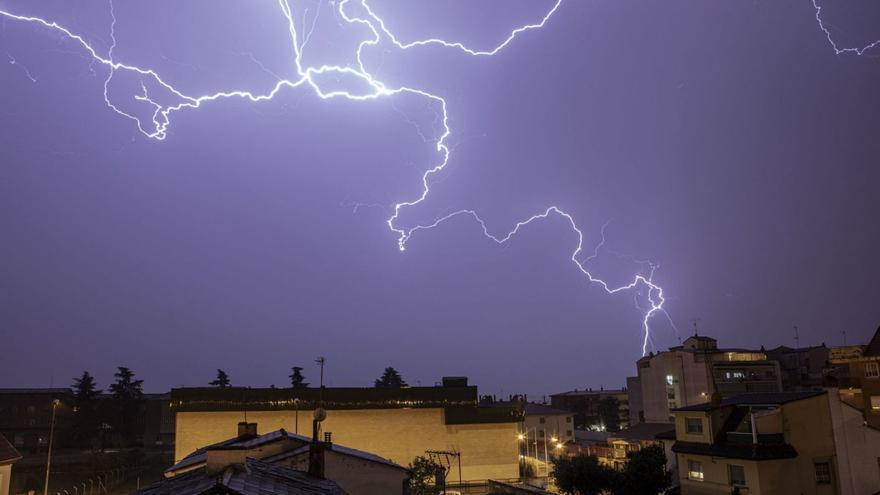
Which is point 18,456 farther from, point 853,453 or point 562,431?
point 562,431

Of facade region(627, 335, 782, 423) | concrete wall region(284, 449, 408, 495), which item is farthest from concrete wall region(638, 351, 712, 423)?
concrete wall region(284, 449, 408, 495)

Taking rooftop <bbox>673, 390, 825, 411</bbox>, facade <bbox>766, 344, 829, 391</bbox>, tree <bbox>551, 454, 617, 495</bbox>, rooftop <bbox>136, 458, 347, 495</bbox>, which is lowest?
tree <bbox>551, 454, 617, 495</bbox>

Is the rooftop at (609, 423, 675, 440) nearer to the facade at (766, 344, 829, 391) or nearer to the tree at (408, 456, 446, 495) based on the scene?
the tree at (408, 456, 446, 495)

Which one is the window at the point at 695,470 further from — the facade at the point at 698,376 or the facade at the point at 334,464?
the facade at the point at 698,376

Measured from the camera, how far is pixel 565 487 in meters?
29.9

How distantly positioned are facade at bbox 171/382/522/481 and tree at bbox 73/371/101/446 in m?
31.4

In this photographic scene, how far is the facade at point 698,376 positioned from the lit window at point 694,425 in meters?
28.6

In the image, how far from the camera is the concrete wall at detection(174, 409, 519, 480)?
42.3m

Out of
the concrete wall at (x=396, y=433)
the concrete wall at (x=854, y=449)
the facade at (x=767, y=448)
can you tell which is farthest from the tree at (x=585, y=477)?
the concrete wall at (x=396, y=433)

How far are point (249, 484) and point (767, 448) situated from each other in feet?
64.8

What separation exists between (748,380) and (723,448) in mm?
35591

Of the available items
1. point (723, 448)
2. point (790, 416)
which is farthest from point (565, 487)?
point (790, 416)

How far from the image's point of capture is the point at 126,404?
230 feet

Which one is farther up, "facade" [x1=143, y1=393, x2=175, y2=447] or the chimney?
the chimney
